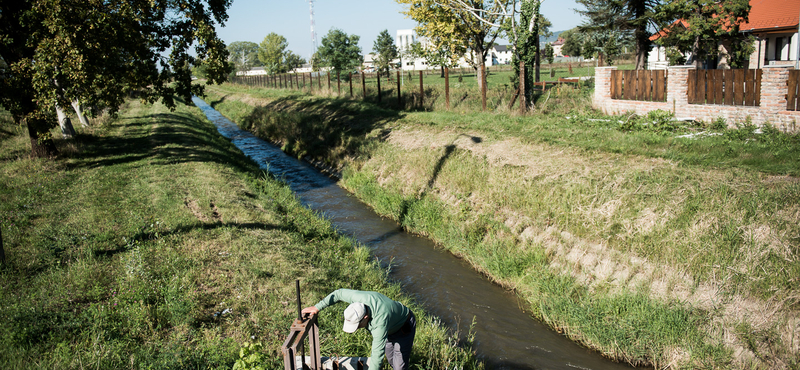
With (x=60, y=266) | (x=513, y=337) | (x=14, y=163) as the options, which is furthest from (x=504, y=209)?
(x=14, y=163)

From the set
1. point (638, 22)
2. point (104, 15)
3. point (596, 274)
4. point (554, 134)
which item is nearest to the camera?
point (596, 274)

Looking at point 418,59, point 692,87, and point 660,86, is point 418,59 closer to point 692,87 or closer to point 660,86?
point 660,86

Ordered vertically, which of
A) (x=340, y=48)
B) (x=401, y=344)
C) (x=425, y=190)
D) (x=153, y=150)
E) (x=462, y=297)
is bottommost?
(x=462, y=297)

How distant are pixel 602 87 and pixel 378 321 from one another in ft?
46.4

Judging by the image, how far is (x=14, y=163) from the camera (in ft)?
43.5

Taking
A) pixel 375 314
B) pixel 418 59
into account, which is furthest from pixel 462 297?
pixel 418 59

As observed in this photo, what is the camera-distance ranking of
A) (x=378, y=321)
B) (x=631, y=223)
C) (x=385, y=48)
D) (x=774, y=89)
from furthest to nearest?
(x=385, y=48)
(x=774, y=89)
(x=631, y=223)
(x=378, y=321)

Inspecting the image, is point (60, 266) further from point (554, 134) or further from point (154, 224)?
point (554, 134)

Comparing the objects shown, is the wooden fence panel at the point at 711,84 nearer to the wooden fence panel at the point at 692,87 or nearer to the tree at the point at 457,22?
the wooden fence panel at the point at 692,87

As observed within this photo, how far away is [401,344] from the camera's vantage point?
186 inches

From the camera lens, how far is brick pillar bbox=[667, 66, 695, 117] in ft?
42.8

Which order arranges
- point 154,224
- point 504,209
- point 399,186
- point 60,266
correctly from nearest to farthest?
1. point 60,266
2. point 154,224
3. point 504,209
4. point 399,186

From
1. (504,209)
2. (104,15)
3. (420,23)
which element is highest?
(420,23)

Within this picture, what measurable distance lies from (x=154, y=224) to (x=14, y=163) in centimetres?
851
